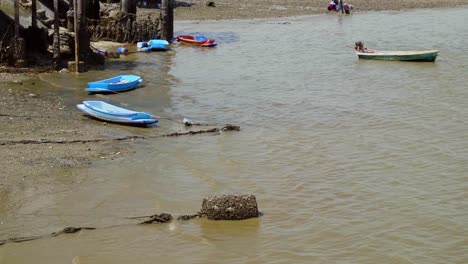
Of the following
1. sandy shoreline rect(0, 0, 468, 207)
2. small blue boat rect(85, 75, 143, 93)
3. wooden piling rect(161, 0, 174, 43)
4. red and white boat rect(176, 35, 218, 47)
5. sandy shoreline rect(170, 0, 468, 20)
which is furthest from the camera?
sandy shoreline rect(170, 0, 468, 20)

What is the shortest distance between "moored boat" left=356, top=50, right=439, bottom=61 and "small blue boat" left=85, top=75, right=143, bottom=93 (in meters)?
9.70

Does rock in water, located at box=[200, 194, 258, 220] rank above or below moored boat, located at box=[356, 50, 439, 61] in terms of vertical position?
below

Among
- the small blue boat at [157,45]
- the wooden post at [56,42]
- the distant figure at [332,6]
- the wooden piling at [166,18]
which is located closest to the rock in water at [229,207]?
the wooden post at [56,42]

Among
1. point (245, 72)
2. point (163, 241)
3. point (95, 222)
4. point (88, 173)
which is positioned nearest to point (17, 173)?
point (88, 173)

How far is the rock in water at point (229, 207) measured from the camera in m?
9.12

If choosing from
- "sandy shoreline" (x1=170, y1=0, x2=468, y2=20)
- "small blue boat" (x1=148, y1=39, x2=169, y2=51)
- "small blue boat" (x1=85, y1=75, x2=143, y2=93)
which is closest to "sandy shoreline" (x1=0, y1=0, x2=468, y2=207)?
"small blue boat" (x1=85, y1=75, x2=143, y2=93)

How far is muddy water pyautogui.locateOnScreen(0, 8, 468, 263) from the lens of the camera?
855 centimetres

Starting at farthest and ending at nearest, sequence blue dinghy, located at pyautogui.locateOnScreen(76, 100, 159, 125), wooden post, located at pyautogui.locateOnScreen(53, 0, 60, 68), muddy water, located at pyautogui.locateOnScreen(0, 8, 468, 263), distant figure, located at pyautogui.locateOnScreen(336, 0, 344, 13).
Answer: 1. distant figure, located at pyautogui.locateOnScreen(336, 0, 344, 13)
2. wooden post, located at pyautogui.locateOnScreen(53, 0, 60, 68)
3. blue dinghy, located at pyautogui.locateOnScreen(76, 100, 159, 125)
4. muddy water, located at pyautogui.locateOnScreen(0, 8, 468, 263)

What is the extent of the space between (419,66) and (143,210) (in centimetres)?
1609

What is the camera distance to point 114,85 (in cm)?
1755

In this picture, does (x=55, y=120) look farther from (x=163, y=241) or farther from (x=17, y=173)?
(x=163, y=241)

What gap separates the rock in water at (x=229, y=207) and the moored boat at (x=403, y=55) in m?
15.9

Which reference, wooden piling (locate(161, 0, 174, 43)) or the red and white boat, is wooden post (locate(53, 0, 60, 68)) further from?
wooden piling (locate(161, 0, 174, 43))

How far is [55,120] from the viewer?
14070 millimetres
